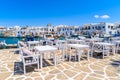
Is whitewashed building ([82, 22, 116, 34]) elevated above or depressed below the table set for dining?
above

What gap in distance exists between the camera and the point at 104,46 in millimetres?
6957

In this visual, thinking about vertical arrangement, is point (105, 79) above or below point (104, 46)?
below

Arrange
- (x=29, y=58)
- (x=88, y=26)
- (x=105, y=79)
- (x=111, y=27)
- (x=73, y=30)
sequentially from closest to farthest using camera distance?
(x=105, y=79) < (x=29, y=58) < (x=111, y=27) < (x=88, y=26) < (x=73, y=30)

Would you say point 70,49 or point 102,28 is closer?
point 70,49

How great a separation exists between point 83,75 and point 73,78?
1.47ft

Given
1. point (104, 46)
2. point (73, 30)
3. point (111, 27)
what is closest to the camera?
point (104, 46)

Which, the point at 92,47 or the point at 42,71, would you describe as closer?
the point at 42,71

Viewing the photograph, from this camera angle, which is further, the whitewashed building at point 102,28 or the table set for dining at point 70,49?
the whitewashed building at point 102,28

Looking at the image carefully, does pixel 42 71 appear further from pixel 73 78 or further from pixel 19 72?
pixel 73 78

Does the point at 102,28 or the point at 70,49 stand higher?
the point at 102,28

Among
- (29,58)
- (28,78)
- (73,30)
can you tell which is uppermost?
(73,30)

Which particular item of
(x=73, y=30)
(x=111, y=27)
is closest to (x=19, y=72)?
(x=111, y=27)

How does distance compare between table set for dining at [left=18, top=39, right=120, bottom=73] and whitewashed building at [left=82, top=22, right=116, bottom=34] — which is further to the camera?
whitewashed building at [left=82, top=22, right=116, bottom=34]

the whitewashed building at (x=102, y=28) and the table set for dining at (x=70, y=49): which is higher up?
the whitewashed building at (x=102, y=28)
